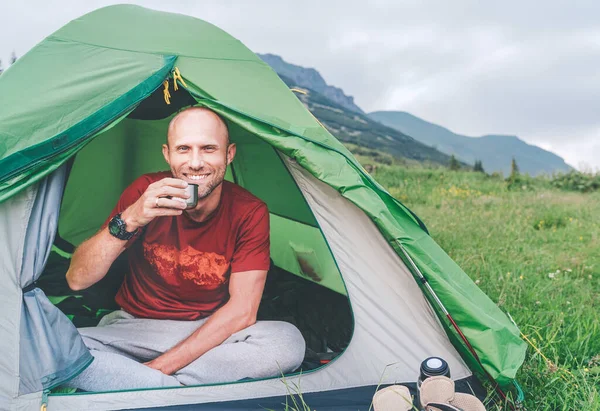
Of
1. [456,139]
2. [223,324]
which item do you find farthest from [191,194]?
[456,139]

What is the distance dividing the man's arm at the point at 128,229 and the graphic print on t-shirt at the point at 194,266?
13.1 inches

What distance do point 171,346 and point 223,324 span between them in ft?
0.94

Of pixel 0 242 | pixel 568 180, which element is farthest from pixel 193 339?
pixel 568 180

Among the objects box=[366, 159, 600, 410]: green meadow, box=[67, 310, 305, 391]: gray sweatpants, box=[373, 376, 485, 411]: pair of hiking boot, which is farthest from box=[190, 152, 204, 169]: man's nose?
box=[366, 159, 600, 410]: green meadow

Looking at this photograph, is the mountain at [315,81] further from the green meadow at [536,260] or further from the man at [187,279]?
the man at [187,279]

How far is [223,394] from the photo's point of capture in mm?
1955

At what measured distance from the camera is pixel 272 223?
358cm

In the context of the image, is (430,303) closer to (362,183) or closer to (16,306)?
(362,183)

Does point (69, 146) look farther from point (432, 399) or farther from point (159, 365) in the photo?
point (432, 399)

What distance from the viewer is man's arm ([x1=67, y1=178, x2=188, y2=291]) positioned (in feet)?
6.21

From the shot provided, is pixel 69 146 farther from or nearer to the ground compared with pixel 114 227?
farther from the ground

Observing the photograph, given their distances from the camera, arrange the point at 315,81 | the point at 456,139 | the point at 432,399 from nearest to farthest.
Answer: the point at 432,399 < the point at 456,139 < the point at 315,81

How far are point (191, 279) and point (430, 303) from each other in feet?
3.44

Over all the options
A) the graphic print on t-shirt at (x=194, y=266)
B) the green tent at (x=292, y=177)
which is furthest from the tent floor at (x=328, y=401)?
the graphic print on t-shirt at (x=194, y=266)
